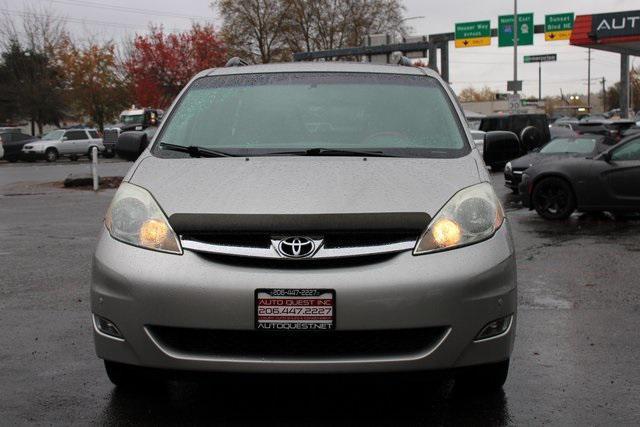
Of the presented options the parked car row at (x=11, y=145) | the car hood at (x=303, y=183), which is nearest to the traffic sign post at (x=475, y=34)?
the parked car row at (x=11, y=145)

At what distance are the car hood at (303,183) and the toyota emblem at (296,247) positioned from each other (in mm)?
120

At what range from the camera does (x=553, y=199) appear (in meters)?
13.5

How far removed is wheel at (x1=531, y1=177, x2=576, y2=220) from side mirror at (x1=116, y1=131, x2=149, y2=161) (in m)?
9.39

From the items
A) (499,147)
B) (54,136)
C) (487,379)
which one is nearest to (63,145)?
(54,136)

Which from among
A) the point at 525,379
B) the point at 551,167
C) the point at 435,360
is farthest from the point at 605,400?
the point at 551,167

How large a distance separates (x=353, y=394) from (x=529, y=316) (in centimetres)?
236

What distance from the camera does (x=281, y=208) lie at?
3490 mm

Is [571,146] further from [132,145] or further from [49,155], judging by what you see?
[49,155]

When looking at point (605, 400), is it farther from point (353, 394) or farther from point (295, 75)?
point (295, 75)

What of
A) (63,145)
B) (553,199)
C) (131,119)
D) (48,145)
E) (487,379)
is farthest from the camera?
(131,119)

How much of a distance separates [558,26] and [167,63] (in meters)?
31.0

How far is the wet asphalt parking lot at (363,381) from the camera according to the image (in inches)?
151

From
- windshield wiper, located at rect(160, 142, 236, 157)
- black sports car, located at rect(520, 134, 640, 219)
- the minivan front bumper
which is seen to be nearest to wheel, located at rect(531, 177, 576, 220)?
black sports car, located at rect(520, 134, 640, 219)

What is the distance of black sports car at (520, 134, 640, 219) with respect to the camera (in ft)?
41.4
